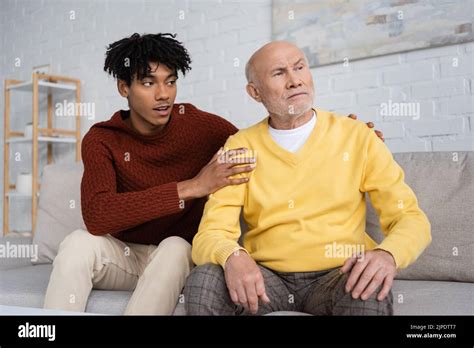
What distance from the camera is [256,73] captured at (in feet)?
4.92

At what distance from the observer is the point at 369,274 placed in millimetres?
1063

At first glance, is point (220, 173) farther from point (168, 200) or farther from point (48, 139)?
point (48, 139)

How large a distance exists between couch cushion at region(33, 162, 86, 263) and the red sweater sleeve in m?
0.47

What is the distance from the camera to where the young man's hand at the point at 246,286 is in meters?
1.14

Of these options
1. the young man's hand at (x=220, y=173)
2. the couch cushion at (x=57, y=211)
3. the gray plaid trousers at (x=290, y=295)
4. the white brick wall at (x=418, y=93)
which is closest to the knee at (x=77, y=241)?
the young man's hand at (x=220, y=173)

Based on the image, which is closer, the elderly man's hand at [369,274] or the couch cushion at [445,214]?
the elderly man's hand at [369,274]

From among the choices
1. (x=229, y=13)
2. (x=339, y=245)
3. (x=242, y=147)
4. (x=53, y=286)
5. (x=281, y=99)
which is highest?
(x=229, y=13)

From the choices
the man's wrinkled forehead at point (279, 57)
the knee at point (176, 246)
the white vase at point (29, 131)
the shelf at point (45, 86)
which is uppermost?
the shelf at point (45, 86)

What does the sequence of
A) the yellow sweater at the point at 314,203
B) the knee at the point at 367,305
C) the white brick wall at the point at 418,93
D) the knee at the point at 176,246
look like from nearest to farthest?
the knee at the point at 367,305 → the yellow sweater at the point at 314,203 → the knee at the point at 176,246 → the white brick wall at the point at 418,93

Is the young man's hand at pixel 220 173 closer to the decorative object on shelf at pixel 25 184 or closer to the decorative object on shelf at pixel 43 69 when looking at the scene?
the decorative object on shelf at pixel 25 184

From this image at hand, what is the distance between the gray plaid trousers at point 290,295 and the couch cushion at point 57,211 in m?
0.91
